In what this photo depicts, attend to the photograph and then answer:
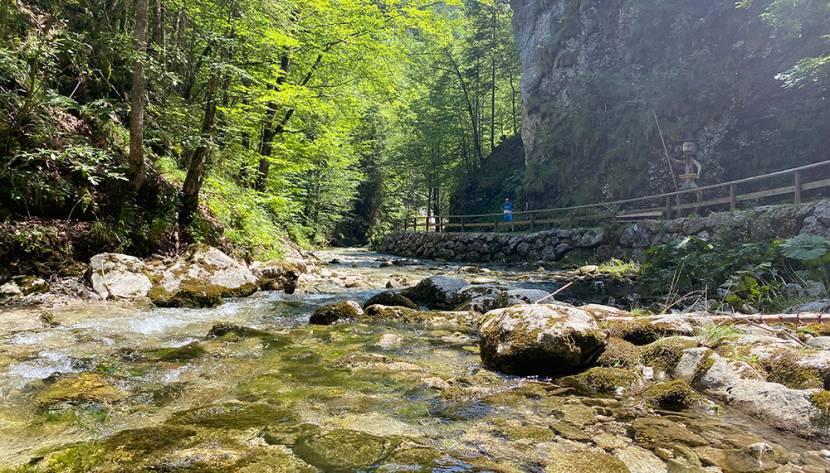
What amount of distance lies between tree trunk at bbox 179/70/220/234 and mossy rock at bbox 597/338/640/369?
7058 millimetres

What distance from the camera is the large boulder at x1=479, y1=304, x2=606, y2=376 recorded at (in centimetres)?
385

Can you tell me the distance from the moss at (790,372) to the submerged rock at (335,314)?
4639 millimetres

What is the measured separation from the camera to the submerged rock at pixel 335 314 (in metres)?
6.05

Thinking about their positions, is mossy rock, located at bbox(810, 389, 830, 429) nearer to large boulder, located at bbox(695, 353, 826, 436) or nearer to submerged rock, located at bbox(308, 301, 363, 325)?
large boulder, located at bbox(695, 353, 826, 436)

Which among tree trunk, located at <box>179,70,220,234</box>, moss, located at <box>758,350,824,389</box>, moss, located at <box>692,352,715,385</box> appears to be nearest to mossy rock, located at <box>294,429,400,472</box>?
moss, located at <box>692,352,715,385</box>

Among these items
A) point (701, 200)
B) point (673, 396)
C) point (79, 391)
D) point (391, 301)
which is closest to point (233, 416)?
point (79, 391)

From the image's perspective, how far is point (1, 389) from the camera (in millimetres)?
3084

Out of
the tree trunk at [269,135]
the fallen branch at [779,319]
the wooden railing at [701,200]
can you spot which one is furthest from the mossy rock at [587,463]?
the tree trunk at [269,135]

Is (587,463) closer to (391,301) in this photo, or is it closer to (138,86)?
(391,301)

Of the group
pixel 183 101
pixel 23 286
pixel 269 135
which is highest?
pixel 183 101

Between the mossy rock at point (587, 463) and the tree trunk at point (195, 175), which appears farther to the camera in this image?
the tree trunk at point (195, 175)

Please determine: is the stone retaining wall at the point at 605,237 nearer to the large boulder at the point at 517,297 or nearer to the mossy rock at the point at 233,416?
the large boulder at the point at 517,297

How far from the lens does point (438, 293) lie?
826 cm

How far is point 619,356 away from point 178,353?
163 inches
